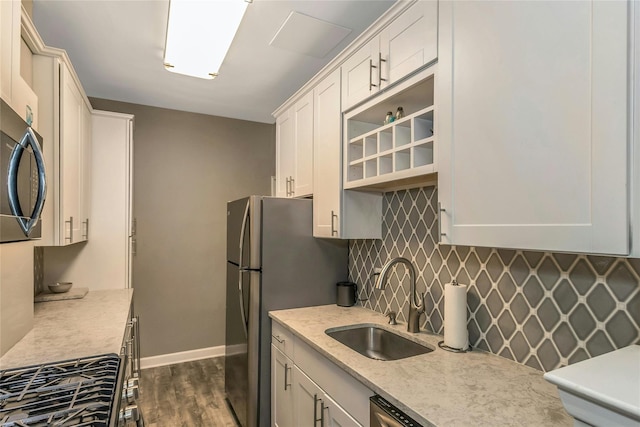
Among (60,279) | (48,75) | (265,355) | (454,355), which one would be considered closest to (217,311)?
(60,279)

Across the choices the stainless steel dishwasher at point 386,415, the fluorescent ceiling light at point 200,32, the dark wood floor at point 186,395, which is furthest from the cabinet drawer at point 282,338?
the fluorescent ceiling light at point 200,32

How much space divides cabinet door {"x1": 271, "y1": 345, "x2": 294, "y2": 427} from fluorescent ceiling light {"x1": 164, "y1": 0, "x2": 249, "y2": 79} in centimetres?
189

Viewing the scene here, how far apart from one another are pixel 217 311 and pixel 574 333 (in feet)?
11.0

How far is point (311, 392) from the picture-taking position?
1.71 metres

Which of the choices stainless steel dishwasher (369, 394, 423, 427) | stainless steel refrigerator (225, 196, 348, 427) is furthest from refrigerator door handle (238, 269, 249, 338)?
stainless steel dishwasher (369, 394, 423, 427)

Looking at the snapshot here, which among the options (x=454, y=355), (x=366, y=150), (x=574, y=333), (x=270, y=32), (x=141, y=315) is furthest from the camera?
(x=141, y=315)

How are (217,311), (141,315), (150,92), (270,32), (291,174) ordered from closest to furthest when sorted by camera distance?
1. (270,32)
2. (291,174)
3. (150,92)
4. (141,315)
5. (217,311)

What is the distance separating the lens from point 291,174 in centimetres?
274

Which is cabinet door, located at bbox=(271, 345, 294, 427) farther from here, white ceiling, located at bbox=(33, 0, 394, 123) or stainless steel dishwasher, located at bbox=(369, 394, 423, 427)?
white ceiling, located at bbox=(33, 0, 394, 123)

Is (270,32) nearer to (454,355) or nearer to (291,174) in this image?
(291,174)

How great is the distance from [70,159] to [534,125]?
2.52m

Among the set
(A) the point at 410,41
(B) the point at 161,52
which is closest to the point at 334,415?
(A) the point at 410,41

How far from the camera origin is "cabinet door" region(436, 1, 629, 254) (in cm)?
87

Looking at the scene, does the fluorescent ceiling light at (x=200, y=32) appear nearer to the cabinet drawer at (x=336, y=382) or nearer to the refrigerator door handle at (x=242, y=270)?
the refrigerator door handle at (x=242, y=270)
